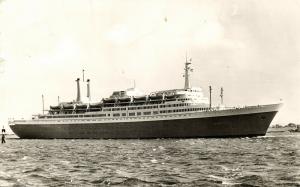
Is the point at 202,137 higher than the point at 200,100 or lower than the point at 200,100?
lower

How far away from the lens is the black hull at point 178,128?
207ft

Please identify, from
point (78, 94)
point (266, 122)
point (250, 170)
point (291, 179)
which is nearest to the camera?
point (291, 179)

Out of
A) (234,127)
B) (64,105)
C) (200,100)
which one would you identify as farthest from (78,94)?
(234,127)

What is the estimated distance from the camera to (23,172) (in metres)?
22.0

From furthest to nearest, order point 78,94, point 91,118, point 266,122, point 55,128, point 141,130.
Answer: point 78,94 → point 55,128 → point 91,118 → point 141,130 → point 266,122

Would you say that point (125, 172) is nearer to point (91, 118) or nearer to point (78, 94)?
point (91, 118)

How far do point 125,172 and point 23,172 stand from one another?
494cm

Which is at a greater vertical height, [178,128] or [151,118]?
[151,118]

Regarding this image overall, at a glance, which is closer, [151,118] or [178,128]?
[178,128]

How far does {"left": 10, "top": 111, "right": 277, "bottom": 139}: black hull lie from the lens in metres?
63.0

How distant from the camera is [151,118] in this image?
→ 70188 mm

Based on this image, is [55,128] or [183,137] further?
[55,128]

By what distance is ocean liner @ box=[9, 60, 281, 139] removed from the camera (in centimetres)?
6309

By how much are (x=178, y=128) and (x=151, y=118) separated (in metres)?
5.33
